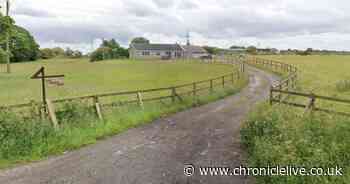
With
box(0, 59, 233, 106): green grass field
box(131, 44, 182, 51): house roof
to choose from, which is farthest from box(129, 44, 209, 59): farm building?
box(0, 59, 233, 106): green grass field

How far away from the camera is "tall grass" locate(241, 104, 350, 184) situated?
491cm

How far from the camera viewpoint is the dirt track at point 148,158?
550 centimetres

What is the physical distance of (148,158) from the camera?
21.8ft

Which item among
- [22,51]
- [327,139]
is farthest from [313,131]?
[22,51]

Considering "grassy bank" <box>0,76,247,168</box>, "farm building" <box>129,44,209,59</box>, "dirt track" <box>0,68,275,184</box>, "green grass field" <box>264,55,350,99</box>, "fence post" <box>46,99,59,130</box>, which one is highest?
"farm building" <box>129,44,209,59</box>

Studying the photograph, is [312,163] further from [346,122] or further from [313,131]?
[346,122]

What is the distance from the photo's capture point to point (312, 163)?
4.92 m

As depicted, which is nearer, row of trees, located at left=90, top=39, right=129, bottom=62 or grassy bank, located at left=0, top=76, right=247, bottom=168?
grassy bank, located at left=0, top=76, right=247, bottom=168

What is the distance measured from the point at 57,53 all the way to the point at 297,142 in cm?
12973

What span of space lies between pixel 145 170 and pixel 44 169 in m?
2.14

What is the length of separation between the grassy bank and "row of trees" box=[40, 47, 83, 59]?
10763 cm

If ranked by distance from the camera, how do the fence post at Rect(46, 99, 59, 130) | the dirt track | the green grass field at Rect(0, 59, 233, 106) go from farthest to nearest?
the green grass field at Rect(0, 59, 233, 106) < the fence post at Rect(46, 99, 59, 130) < the dirt track

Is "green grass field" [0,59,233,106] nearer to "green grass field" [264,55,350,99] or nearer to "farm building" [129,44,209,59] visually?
"green grass field" [264,55,350,99]

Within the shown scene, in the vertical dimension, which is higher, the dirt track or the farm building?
the farm building
